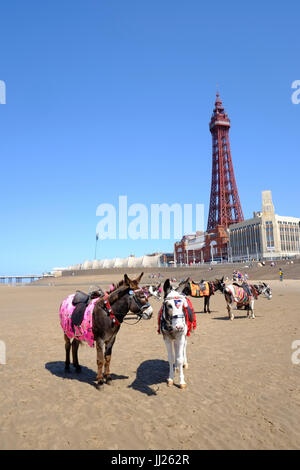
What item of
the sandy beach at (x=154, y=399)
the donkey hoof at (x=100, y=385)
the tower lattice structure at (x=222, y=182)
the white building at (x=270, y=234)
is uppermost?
the tower lattice structure at (x=222, y=182)

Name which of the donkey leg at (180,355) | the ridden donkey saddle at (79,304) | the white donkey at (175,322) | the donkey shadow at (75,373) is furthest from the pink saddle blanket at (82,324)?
the donkey leg at (180,355)

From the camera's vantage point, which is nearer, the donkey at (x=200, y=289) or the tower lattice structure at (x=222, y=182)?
the donkey at (x=200, y=289)

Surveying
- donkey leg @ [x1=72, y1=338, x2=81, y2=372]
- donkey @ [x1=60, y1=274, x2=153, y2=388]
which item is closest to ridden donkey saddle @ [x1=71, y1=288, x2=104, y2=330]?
donkey @ [x1=60, y1=274, x2=153, y2=388]

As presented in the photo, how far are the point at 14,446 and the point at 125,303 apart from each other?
319 cm

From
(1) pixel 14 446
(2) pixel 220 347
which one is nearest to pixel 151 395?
(1) pixel 14 446

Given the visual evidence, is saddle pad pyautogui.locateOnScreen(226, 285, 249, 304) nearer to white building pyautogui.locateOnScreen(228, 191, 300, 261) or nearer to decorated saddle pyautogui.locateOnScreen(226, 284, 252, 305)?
decorated saddle pyautogui.locateOnScreen(226, 284, 252, 305)

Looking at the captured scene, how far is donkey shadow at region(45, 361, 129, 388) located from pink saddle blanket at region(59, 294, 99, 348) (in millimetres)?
909

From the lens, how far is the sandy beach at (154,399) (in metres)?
4.67

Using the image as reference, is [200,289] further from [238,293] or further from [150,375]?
[150,375]

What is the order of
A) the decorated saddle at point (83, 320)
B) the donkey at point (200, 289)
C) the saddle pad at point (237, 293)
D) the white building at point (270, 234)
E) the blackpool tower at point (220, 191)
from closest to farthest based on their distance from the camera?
the decorated saddle at point (83, 320)
the saddle pad at point (237, 293)
the donkey at point (200, 289)
the white building at point (270, 234)
the blackpool tower at point (220, 191)

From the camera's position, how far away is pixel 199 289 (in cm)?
1786

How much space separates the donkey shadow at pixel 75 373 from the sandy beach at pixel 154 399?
24 mm

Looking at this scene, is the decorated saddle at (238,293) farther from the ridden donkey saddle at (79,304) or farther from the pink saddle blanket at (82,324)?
the pink saddle blanket at (82,324)

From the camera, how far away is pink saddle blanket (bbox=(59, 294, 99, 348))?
282 inches
